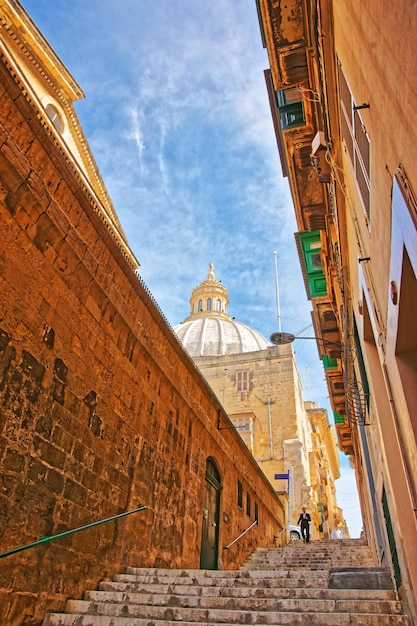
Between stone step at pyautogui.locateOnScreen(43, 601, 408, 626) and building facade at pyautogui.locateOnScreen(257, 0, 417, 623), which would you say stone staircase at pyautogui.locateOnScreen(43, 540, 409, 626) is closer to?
stone step at pyautogui.locateOnScreen(43, 601, 408, 626)

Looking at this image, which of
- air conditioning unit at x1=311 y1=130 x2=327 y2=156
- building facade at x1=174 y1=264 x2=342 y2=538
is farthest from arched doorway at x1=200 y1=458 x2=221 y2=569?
building facade at x1=174 y1=264 x2=342 y2=538

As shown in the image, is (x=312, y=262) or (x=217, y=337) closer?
(x=312, y=262)

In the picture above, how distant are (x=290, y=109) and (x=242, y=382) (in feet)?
91.4

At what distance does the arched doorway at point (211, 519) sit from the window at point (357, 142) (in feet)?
24.8

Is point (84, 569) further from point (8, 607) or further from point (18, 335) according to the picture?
point (18, 335)

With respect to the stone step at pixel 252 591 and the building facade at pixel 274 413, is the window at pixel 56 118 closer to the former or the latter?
the stone step at pixel 252 591

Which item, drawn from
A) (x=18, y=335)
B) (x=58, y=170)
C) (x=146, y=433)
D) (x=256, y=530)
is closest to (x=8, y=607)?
(x=18, y=335)

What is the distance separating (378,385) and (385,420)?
520mm

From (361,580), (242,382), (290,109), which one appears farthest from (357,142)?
(242,382)

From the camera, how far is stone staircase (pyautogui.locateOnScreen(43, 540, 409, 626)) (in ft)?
12.7

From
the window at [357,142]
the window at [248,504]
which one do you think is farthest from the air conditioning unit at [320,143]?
the window at [248,504]

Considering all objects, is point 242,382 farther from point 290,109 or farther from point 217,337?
point 290,109

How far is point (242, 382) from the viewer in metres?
33.8

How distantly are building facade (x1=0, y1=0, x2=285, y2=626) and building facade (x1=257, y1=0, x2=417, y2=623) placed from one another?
3362mm
